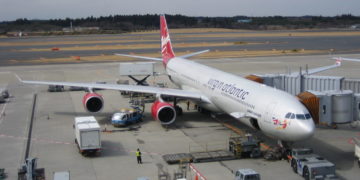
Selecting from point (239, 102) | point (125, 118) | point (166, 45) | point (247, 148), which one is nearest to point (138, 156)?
point (247, 148)

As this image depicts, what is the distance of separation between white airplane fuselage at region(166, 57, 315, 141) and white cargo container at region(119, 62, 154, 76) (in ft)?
44.6

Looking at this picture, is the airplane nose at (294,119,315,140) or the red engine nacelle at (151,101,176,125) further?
the red engine nacelle at (151,101,176,125)

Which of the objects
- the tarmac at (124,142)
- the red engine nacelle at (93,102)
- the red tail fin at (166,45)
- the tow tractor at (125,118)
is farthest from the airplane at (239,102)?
the red tail fin at (166,45)

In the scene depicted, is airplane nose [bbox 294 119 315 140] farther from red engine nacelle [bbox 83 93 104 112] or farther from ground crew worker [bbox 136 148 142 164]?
→ red engine nacelle [bbox 83 93 104 112]

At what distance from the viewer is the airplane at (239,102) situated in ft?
68.5

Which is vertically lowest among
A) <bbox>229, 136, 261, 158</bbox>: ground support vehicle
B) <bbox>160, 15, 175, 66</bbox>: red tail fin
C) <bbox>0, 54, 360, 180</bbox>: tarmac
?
<bbox>0, 54, 360, 180</bbox>: tarmac

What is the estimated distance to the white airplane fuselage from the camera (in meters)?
20.7

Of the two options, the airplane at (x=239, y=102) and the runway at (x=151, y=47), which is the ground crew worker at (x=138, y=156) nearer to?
the airplane at (x=239, y=102)

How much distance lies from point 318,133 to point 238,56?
55493mm

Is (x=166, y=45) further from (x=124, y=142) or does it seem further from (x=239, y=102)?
(x=239, y=102)

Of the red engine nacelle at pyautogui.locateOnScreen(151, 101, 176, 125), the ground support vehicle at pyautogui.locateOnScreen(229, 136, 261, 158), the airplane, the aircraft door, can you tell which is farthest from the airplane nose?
the red engine nacelle at pyautogui.locateOnScreen(151, 101, 176, 125)

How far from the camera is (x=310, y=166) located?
19250 millimetres

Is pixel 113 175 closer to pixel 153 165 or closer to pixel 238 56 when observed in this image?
pixel 153 165

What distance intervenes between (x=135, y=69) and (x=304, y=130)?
27922 millimetres
